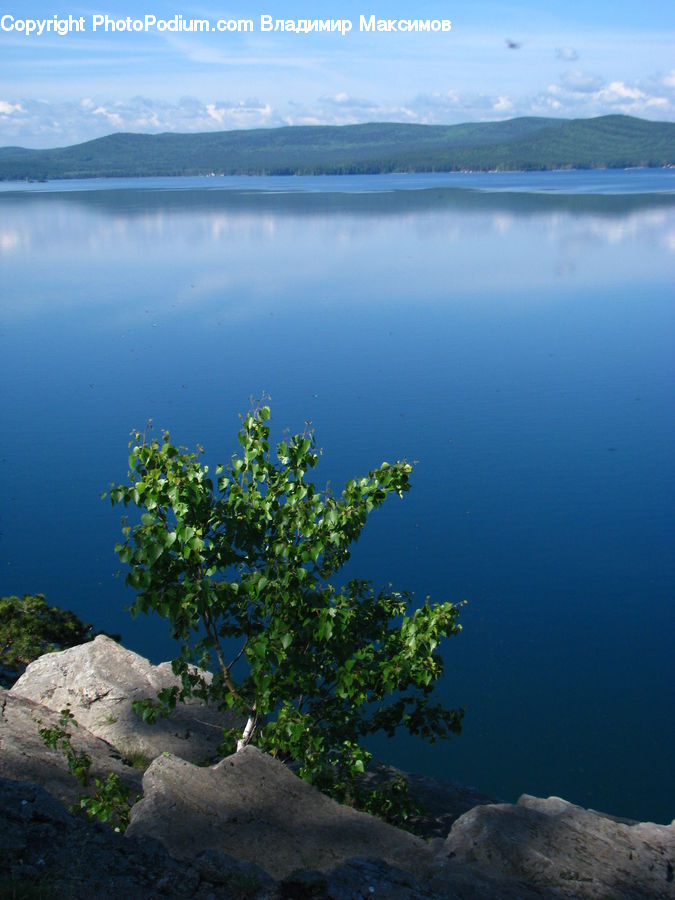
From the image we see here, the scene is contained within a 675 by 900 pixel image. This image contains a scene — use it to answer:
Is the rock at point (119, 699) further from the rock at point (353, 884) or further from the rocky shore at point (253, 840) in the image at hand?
the rock at point (353, 884)

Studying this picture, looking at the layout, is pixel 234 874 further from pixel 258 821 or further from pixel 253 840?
pixel 258 821

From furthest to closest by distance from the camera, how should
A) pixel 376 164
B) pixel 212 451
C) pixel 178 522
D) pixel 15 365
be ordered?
pixel 376 164, pixel 15 365, pixel 212 451, pixel 178 522

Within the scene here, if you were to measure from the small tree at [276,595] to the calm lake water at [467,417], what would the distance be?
3.65 meters

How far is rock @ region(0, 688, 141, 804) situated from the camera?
6.54m

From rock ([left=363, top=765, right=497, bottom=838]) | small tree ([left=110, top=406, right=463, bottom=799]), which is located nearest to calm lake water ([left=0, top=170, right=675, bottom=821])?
rock ([left=363, top=765, right=497, bottom=838])

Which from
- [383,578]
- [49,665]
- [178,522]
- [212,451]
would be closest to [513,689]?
[383,578]

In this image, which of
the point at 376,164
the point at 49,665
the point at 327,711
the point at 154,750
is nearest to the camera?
the point at 327,711

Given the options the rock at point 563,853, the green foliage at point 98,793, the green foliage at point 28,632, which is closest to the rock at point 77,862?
the green foliage at point 98,793

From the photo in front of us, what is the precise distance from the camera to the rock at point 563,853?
536cm

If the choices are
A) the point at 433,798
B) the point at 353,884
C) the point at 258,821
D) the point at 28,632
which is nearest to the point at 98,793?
the point at 258,821

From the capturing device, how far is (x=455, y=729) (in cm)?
703

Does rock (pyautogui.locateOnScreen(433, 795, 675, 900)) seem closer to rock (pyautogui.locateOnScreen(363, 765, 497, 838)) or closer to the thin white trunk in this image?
rock (pyautogui.locateOnScreen(363, 765, 497, 838))

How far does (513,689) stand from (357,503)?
5.35 metres

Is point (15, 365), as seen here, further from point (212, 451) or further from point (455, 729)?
point (455, 729)
